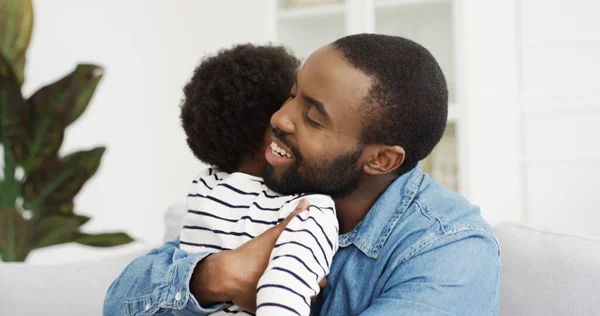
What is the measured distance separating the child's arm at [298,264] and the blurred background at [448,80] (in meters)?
2.22

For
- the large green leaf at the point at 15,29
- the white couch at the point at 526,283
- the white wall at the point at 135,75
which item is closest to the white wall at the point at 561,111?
the white wall at the point at 135,75

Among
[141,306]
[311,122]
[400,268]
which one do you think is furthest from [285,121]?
[141,306]

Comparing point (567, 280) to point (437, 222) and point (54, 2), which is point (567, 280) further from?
point (54, 2)

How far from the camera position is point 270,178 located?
3.73 ft

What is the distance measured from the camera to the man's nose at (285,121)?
1.09 meters

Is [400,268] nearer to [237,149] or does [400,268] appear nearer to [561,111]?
[237,149]

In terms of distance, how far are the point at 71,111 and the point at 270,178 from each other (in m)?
1.50

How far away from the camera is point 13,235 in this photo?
2.39 metres

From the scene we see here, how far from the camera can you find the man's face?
107cm

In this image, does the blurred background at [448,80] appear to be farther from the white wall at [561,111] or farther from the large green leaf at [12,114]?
the large green leaf at [12,114]

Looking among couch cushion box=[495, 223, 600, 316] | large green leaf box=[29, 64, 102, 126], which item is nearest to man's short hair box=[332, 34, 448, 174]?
couch cushion box=[495, 223, 600, 316]

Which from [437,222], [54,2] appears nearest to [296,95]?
[437,222]

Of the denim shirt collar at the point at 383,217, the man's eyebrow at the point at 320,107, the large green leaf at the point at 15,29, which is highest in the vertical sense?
the large green leaf at the point at 15,29

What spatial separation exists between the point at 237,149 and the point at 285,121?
18 cm
